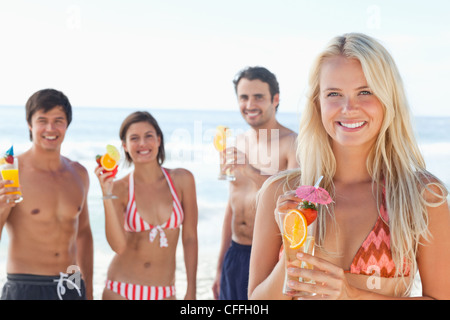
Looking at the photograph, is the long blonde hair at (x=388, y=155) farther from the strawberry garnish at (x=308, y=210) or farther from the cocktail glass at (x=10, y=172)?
the cocktail glass at (x=10, y=172)

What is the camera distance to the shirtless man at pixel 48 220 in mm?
3931

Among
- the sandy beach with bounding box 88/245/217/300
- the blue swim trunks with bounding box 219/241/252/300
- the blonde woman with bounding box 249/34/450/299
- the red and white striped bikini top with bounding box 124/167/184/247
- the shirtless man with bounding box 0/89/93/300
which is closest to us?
the blonde woman with bounding box 249/34/450/299

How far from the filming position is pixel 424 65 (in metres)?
21.7

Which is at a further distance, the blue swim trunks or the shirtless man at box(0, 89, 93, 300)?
the blue swim trunks

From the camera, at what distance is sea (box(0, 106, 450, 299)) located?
39.1 feet

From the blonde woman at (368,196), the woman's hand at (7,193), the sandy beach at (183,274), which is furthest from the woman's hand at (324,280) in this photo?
the sandy beach at (183,274)

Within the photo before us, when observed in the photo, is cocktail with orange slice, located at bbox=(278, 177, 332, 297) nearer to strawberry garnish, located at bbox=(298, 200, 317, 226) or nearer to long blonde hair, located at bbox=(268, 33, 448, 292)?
strawberry garnish, located at bbox=(298, 200, 317, 226)

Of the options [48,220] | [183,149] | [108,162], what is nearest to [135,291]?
[48,220]

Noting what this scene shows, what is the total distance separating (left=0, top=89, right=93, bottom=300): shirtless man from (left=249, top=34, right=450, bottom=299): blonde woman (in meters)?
2.42

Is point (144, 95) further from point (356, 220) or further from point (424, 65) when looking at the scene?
point (356, 220)

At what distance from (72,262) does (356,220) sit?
2719 mm

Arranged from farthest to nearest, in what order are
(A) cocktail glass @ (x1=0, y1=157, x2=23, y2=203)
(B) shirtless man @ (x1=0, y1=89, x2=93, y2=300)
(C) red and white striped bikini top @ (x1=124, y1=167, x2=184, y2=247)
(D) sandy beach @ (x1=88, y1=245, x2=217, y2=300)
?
(D) sandy beach @ (x1=88, y1=245, x2=217, y2=300)
(C) red and white striped bikini top @ (x1=124, y1=167, x2=184, y2=247)
(B) shirtless man @ (x1=0, y1=89, x2=93, y2=300)
(A) cocktail glass @ (x1=0, y1=157, x2=23, y2=203)

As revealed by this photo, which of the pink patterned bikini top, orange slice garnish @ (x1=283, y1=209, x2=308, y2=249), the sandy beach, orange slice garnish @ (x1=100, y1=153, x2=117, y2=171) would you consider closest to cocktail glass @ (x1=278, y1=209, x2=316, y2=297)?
orange slice garnish @ (x1=283, y1=209, x2=308, y2=249)
